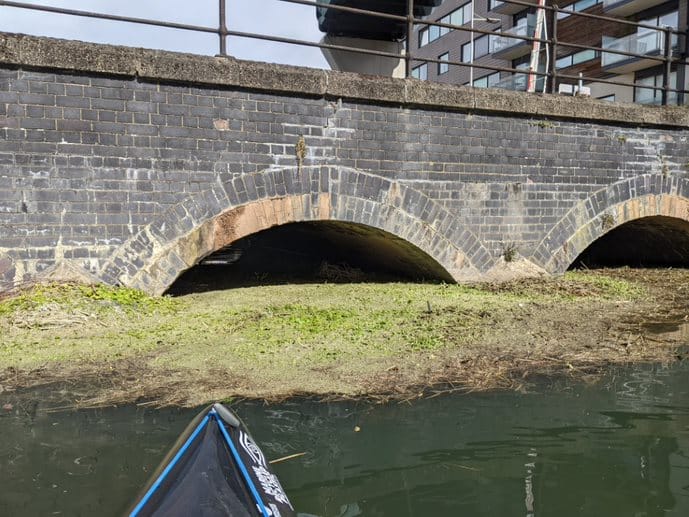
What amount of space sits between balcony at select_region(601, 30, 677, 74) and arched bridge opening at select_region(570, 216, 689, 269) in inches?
501

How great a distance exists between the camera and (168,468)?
2340 millimetres

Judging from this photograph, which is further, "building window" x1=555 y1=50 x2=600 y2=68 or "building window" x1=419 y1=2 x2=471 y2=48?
"building window" x1=419 y1=2 x2=471 y2=48

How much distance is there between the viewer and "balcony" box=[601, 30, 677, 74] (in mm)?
22734

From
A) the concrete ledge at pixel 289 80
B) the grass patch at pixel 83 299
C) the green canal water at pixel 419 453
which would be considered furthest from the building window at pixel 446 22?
the green canal water at pixel 419 453

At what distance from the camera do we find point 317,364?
475cm

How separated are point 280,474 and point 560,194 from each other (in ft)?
23.6

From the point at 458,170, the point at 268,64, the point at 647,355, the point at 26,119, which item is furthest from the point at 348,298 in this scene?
the point at 26,119

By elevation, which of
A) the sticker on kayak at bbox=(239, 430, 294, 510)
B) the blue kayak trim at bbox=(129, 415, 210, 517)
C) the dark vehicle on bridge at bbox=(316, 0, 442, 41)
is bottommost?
the sticker on kayak at bbox=(239, 430, 294, 510)

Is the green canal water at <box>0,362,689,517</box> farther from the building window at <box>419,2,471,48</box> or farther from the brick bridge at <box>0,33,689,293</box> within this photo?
the building window at <box>419,2,471,48</box>

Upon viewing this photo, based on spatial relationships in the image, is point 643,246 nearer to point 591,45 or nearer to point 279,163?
point 279,163

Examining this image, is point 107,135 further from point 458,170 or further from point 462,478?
point 462,478

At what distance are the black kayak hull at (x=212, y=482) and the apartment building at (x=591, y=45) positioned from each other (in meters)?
15.7

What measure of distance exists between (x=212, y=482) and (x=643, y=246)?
11.3 metres

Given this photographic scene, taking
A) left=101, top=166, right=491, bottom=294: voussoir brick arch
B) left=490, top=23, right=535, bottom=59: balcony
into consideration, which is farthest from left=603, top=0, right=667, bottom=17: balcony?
left=101, top=166, right=491, bottom=294: voussoir brick arch
